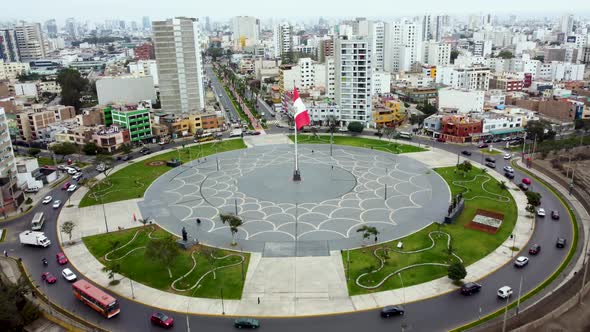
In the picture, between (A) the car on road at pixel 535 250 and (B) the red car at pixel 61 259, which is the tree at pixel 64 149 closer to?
(B) the red car at pixel 61 259

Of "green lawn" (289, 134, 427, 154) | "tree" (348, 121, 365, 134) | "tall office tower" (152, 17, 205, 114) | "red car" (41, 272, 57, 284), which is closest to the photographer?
"red car" (41, 272, 57, 284)

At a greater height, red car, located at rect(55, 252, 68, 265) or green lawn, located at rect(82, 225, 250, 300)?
red car, located at rect(55, 252, 68, 265)

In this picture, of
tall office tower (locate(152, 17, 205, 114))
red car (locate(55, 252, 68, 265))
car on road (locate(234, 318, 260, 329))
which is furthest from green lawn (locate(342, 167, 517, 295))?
tall office tower (locate(152, 17, 205, 114))

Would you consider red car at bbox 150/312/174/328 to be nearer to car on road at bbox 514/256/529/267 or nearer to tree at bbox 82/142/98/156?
car on road at bbox 514/256/529/267

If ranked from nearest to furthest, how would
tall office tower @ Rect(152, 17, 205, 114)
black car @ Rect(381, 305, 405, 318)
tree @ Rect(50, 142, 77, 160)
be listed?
1. black car @ Rect(381, 305, 405, 318)
2. tree @ Rect(50, 142, 77, 160)
3. tall office tower @ Rect(152, 17, 205, 114)

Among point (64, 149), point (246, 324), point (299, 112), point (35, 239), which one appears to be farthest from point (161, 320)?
point (64, 149)

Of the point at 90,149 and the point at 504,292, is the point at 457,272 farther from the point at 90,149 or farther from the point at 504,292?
the point at 90,149

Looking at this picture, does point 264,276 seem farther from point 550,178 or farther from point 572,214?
point 550,178
